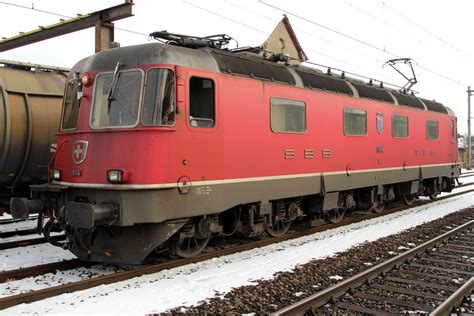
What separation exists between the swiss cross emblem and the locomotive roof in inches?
47.4

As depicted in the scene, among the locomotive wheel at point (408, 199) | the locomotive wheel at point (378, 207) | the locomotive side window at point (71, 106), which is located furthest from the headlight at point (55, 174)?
the locomotive wheel at point (408, 199)

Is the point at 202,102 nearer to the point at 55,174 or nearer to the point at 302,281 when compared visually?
the point at 55,174

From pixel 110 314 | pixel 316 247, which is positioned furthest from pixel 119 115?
pixel 316 247

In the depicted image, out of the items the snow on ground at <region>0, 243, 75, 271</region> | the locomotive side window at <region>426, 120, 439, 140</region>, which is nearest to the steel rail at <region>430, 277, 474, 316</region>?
the snow on ground at <region>0, 243, 75, 271</region>

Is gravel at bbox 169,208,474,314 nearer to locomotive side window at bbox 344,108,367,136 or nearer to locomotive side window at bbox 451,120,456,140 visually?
locomotive side window at bbox 344,108,367,136

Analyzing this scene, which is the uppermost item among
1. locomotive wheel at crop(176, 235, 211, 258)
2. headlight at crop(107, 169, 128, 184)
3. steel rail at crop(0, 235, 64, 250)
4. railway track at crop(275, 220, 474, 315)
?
headlight at crop(107, 169, 128, 184)

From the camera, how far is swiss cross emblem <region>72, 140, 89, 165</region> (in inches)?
270

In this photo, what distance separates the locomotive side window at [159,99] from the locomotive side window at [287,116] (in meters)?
2.47

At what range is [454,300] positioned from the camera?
5.30m

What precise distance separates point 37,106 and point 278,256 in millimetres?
5867

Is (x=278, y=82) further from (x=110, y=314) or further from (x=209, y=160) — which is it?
(x=110, y=314)

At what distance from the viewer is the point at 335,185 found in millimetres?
10383

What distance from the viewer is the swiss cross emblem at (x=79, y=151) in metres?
6.87

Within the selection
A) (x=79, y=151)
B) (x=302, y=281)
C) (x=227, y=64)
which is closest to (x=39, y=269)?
(x=79, y=151)
